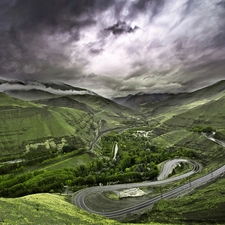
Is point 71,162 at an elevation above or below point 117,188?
above

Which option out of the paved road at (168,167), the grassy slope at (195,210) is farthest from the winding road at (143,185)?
the grassy slope at (195,210)

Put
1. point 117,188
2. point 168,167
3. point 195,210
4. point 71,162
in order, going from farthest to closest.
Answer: point 71,162
point 168,167
point 117,188
point 195,210

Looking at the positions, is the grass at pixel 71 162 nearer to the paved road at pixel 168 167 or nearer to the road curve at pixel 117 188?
the road curve at pixel 117 188

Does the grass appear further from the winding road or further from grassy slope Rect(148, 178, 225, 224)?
grassy slope Rect(148, 178, 225, 224)

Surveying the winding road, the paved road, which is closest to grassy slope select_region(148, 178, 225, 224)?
the winding road

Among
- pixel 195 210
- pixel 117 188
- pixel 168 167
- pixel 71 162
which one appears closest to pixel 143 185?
pixel 117 188

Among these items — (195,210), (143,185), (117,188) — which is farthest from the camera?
(143,185)

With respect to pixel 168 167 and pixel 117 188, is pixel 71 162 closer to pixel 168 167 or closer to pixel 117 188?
pixel 117 188

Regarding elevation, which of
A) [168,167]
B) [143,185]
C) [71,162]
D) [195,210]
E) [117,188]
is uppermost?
[71,162]

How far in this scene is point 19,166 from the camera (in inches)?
7175

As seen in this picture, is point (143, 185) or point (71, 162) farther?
point (71, 162)

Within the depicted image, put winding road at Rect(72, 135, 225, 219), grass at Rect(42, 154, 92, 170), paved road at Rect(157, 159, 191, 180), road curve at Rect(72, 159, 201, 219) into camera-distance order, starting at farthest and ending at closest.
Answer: grass at Rect(42, 154, 92, 170) < paved road at Rect(157, 159, 191, 180) < winding road at Rect(72, 135, 225, 219) < road curve at Rect(72, 159, 201, 219)

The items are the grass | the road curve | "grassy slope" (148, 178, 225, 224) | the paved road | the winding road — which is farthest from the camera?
the grass

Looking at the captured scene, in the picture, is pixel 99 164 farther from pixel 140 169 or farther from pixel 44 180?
pixel 44 180
